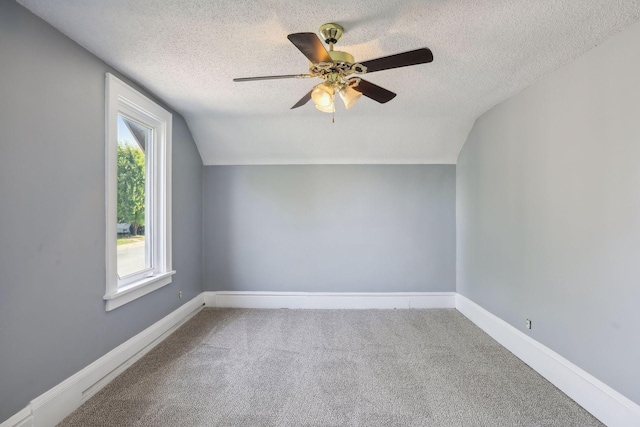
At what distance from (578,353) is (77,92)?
364cm

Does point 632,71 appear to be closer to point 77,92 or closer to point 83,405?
point 77,92

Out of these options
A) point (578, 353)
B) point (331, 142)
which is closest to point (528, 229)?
point (578, 353)

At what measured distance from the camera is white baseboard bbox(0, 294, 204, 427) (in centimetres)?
172

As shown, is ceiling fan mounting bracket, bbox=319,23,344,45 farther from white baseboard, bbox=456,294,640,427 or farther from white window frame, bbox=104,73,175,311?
white baseboard, bbox=456,294,640,427

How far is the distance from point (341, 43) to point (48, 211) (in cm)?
199

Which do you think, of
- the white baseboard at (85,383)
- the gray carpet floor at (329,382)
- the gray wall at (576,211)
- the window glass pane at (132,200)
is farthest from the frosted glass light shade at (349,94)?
the white baseboard at (85,383)

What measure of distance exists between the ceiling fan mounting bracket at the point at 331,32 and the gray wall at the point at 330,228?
2305 mm

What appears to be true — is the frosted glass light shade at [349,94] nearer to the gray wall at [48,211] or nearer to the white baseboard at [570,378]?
the gray wall at [48,211]

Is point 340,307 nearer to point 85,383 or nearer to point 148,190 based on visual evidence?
point 148,190

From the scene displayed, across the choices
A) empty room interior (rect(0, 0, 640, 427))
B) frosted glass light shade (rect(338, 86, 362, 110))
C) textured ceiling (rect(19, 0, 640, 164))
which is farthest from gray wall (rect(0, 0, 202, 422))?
frosted glass light shade (rect(338, 86, 362, 110))

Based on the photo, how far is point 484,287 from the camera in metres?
3.36

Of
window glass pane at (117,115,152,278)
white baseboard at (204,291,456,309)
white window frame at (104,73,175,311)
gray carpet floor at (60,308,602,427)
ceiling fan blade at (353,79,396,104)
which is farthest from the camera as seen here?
white baseboard at (204,291,456,309)

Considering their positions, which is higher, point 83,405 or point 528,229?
point 528,229

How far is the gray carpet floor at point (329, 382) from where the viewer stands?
1924 mm
